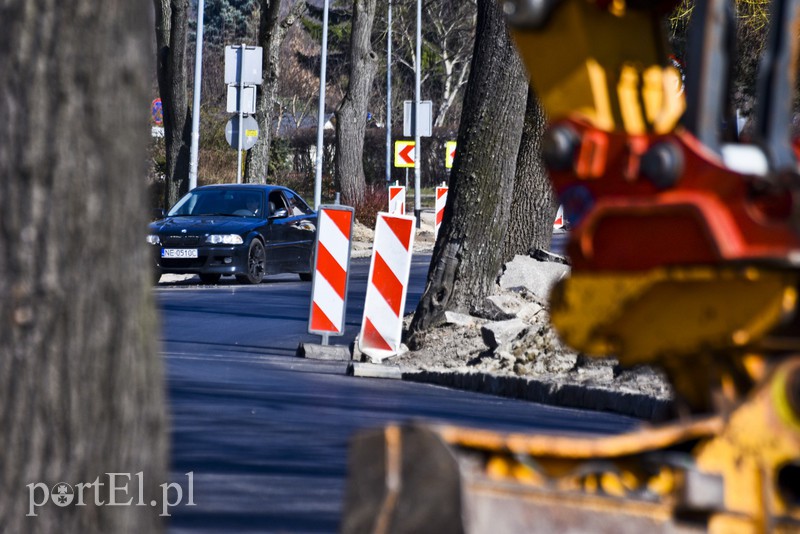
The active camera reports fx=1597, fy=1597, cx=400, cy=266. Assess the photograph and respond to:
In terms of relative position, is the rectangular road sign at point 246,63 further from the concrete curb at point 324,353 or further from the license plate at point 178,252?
the concrete curb at point 324,353

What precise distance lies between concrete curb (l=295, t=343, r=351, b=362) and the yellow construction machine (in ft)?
32.4

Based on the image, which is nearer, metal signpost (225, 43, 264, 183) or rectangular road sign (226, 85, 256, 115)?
metal signpost (225, 43, 264, 183)

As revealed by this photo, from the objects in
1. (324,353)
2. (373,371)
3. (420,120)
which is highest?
(420,120)

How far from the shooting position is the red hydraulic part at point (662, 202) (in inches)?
156

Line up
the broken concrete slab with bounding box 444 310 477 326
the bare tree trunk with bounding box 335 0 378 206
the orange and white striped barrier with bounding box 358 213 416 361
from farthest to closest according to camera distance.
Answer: the bare tree trunk with bounding box 335 0 378 206
the broken concrete slab with bounding box 444 310 477 326
the orange and white striped barrier with bounding box 358 213 416 361

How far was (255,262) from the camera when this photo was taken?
79.3 feet

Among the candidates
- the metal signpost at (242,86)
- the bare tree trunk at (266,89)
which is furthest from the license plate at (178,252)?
the bare tree trunk at (266,89)

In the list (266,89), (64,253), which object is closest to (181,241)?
(266,89)

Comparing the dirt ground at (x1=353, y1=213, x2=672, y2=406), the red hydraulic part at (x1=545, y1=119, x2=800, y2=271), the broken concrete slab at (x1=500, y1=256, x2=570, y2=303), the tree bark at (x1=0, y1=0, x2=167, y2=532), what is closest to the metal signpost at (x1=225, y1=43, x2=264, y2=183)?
the broken concrete slab at (x1=500, y1=256, x2=570, y2=303)

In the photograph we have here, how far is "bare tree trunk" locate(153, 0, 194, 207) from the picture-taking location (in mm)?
33844

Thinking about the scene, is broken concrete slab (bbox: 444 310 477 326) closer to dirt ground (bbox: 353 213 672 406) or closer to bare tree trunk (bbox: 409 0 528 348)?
dirt ground (bbox: 353 213 672 406)

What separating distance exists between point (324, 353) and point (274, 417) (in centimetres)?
487

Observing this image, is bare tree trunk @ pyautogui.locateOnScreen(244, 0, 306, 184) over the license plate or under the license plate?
over

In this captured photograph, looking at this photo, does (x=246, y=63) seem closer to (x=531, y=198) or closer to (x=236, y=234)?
(x=236, y=234)
